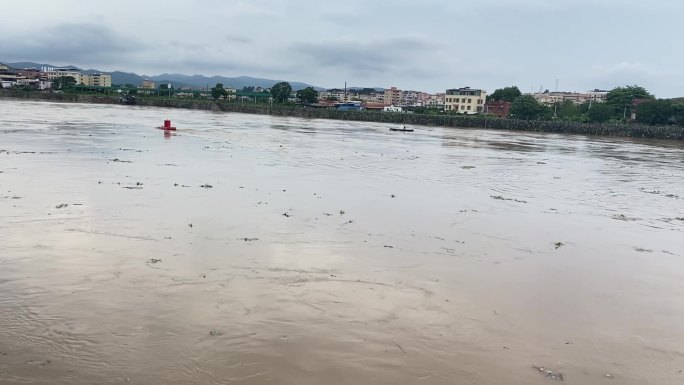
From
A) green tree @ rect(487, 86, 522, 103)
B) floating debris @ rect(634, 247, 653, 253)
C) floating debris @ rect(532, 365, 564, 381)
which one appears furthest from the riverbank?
floating debris @ rect(532, 365, 564, 381)

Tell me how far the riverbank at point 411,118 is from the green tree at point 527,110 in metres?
9.24

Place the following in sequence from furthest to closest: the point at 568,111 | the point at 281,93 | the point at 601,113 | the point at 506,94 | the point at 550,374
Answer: the point at 506,94, the point at 281,93, the point at 568,111, the point at 601,113, the point at 550,374

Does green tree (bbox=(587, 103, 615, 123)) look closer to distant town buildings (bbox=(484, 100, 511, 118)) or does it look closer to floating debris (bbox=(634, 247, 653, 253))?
distant town buildings (bbox=(484, 100, 511, 118))

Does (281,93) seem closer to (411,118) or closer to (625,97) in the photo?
(411,118)

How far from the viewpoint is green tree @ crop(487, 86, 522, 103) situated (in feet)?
477

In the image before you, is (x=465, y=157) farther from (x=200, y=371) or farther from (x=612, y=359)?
(x=200, y=371)

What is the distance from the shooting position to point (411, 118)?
330ft

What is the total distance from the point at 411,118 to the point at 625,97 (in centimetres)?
4743

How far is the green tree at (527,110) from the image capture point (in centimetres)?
10262

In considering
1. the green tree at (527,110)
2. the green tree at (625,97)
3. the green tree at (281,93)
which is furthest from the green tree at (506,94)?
the green tree at (281,93)

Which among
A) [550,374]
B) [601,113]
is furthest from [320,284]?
[601,113]

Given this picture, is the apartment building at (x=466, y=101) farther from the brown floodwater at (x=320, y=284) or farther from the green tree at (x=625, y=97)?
the brown floodwater at (x=320, y=284)

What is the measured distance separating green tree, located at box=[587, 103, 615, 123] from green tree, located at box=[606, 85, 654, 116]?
5.84 meters

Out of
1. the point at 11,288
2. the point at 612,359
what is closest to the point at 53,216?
the point at 11,288
